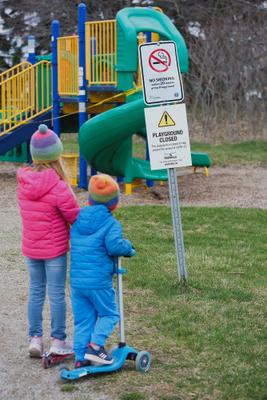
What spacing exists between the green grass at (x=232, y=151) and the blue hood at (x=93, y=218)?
11.3 m

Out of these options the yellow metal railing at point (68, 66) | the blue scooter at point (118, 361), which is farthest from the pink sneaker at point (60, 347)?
the yellow metal railing at point (68, 66)

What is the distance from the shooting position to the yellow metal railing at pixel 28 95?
562 inches

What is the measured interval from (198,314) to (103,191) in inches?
68.1

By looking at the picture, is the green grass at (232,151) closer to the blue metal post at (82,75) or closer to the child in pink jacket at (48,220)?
the blue metal post at (82,75)

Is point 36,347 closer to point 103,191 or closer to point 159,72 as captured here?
point 103,191

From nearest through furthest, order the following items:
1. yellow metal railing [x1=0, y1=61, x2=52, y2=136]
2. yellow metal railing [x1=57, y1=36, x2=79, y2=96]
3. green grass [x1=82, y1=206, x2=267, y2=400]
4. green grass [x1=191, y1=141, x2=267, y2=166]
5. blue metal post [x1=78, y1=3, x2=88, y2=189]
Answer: green grass [x1=82, y1=206, x2=267, y2=400] → blue metal post [x1=78, y1=3, x2=88, y2=189] → yellow metal railing [x1=57, y1=36, x2=79, y2=96] → yellow metal railing [x1=0, y1=61, x2=52, y2=136] → green grass [x1=191, y1=141, x2=267, y2=166]

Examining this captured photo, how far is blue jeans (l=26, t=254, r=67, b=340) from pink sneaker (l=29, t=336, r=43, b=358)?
0.11 feet

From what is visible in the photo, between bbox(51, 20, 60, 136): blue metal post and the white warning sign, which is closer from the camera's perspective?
the white warning sign

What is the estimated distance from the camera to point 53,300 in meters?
5.07

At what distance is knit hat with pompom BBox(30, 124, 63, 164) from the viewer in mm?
4961

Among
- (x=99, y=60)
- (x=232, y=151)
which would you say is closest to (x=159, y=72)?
(x=99, y=60)

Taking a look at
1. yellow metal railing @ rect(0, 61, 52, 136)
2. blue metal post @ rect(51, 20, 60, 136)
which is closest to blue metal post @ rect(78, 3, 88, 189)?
blue metal post @ rect(51, 20, 60, 136)

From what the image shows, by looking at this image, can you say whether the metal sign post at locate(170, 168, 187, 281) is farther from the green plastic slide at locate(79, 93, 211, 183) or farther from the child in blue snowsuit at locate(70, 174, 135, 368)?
the green plastic slide at locate(79, 93, 211, 183)

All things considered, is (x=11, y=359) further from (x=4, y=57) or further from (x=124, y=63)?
(x=4, y=57)
